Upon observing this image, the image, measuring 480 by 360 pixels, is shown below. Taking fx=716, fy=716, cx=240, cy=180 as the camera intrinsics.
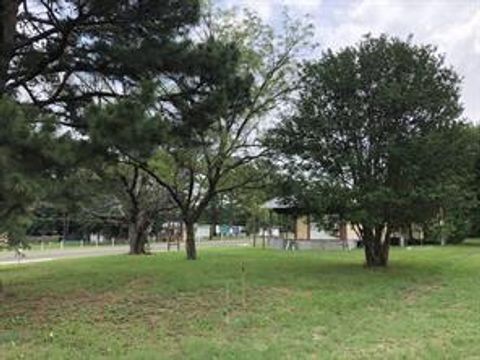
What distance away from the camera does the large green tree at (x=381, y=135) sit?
62.2 feet

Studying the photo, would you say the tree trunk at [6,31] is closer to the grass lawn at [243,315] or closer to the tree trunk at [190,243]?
the grass lawn at [243,315]

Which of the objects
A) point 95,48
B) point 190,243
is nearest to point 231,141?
point 190,243

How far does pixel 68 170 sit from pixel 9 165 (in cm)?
147

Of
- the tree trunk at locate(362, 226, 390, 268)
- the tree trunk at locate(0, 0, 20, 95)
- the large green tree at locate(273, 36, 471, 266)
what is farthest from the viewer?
the tree trunk at locate(362, 226, 390, 268)

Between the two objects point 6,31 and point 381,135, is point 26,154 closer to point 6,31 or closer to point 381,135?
point 6,31

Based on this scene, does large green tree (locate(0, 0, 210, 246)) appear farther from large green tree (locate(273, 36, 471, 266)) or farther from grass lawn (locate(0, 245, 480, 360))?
large green tree (locate(273, 36, 471, 266))

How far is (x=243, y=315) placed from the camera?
1244cm

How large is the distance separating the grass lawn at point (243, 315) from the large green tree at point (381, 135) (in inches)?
79.4

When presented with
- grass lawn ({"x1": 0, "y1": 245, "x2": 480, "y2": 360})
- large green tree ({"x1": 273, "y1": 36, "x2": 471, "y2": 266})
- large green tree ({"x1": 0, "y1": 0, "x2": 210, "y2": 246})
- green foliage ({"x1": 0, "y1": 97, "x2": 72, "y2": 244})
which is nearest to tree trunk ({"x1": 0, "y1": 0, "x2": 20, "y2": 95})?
large green tree ({"x1": 0, "y1": 0, "x2": 210, "y2": 246})

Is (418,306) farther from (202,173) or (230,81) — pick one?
(202,173)

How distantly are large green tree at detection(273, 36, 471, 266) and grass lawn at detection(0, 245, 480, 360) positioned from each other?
2.02m

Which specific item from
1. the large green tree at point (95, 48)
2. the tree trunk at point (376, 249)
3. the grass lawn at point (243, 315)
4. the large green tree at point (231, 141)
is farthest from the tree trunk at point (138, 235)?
the large green tree at point (95, 48)

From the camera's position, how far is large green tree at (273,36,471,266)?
19.0 meters

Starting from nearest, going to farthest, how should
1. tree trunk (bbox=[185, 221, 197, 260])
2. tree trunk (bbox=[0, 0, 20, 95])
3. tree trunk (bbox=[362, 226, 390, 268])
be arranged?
tree trunk (bbox=[0, 0, 20, 95]) → tree trunk (bbox=[362, 226, 390, 268]) → tree trunk (bbox=[185, 221, 197, 260])
